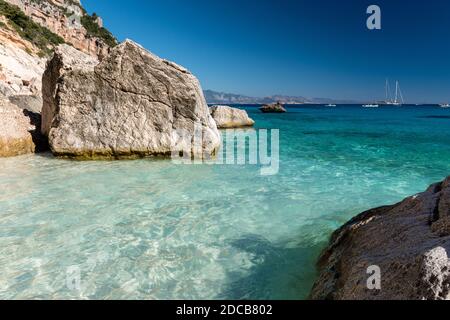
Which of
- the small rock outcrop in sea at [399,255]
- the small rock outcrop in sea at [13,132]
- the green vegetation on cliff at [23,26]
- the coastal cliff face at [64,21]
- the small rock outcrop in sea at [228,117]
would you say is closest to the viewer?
the small rock outcrop in sea at [399,255]

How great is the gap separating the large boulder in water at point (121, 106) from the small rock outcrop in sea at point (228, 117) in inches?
632

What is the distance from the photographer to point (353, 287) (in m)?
2.66

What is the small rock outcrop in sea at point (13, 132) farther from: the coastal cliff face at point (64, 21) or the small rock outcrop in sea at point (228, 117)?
the coastal cliff face at point (64, 21)

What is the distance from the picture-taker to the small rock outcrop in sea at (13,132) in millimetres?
10992

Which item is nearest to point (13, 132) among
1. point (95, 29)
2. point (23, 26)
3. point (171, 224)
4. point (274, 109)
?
point (171, 224)

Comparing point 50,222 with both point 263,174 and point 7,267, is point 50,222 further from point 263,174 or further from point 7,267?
point 263,174

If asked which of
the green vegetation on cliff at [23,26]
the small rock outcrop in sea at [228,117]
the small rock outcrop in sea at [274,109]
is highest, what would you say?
the green vegetation on cliff at [23,26]

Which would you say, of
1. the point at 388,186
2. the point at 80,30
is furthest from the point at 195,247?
the point at 80,30

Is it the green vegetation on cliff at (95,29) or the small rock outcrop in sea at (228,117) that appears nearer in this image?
the small rock outcrop in sea at (228,117)

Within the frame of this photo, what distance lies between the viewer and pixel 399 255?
255 cm

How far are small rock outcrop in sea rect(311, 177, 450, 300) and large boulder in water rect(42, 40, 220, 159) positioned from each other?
860 cm

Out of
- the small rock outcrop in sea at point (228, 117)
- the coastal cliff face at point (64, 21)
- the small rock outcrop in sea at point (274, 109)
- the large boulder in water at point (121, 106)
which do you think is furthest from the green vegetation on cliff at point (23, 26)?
the large boulder in water at point (121, 106)

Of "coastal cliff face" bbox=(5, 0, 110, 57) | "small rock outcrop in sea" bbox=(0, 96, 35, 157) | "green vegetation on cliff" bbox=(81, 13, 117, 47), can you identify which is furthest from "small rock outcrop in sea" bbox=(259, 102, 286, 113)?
"small rock outcrop in sea" bbox=(0, 96, 35, 157)

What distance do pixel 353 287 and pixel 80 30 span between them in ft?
272
